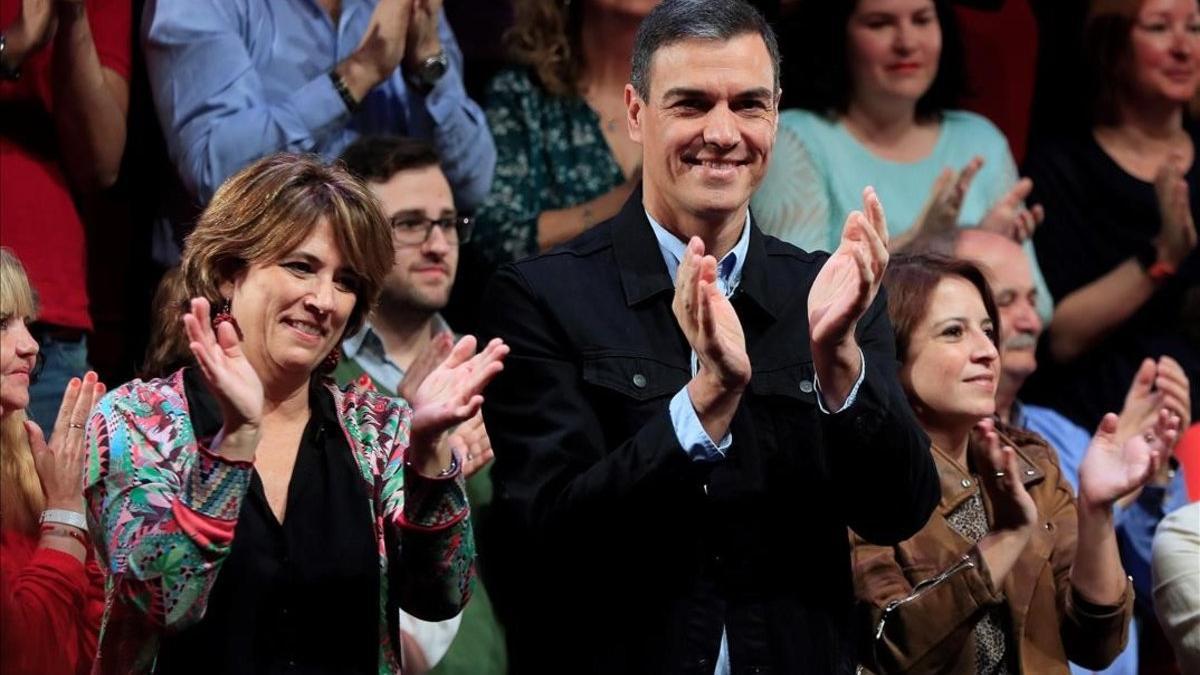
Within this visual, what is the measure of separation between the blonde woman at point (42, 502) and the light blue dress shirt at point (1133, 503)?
6.68 feet

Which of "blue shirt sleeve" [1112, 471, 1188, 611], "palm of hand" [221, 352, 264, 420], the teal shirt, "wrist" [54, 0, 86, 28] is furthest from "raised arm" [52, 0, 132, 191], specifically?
"blue shirt sleeve" [1112, 471, 1188, 611]

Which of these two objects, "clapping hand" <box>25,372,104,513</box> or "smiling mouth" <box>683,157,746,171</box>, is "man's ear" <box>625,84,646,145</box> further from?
"clapping hand" <box>25,372,104,513</box>

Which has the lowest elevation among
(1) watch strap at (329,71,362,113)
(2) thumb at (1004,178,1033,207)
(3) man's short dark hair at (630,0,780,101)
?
(2) thumb at (1004,178,1033,207)

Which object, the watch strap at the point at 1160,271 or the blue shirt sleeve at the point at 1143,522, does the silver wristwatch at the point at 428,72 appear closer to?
the blue shirt sleeve at the point at 1143,522

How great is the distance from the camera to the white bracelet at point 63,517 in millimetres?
2938

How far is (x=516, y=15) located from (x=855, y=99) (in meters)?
0.79

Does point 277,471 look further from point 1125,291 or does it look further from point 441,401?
point 1125,291

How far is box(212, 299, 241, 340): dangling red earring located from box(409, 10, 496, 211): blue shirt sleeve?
1355 millimetres

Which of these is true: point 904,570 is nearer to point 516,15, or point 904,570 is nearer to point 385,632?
point 385,632

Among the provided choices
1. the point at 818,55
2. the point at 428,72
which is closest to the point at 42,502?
the point at 428,72

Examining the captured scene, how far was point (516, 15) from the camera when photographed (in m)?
4.39

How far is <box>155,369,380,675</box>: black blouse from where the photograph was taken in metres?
2.60

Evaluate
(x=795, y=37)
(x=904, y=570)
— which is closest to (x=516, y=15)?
(x=795, y=37)

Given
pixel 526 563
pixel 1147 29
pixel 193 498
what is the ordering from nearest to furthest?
pixel 193 498 < pixel 526 563 < pixel 1147 29
